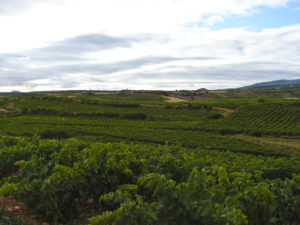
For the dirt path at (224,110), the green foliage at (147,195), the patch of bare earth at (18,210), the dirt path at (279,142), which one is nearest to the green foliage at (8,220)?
the patch of bare earth at (18,210)

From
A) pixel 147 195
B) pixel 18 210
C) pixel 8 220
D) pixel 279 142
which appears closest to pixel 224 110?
pixel 279 142

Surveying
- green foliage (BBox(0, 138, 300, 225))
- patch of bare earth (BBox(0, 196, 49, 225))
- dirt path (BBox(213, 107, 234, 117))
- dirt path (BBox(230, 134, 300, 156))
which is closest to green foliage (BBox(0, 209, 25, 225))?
patch of bare earth (BBox(0, 196, 49, 225))

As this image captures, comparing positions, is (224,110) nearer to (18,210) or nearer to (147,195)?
(147,195)

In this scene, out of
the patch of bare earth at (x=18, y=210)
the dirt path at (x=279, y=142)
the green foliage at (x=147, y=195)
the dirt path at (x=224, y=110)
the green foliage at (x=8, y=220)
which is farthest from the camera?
the dirt path at (x=224, y=110)

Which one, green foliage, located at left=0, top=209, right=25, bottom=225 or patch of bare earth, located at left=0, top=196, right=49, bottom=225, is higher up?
green foliage, located at left=0, top=209, right=25, bottom=225

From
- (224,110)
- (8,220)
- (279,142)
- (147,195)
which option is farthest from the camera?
(224,110)

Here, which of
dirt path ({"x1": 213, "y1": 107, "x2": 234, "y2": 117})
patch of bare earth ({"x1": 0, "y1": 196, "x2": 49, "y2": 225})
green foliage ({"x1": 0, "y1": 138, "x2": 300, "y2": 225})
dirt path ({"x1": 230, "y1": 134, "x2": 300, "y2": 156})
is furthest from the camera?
dirt path ({"x1": 213, "y1": 107, "x2": 234, "y2": 117})

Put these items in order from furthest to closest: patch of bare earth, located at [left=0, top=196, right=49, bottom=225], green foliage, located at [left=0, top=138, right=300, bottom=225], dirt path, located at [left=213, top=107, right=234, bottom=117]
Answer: dirt path, located at [left=213, top=107, right=234, bottom=117] → patch of bare earth, located at [left=0, top=196, right=49, bottom=225] → green foliage, located at [left=0, top=138, right=300, bottom=225]

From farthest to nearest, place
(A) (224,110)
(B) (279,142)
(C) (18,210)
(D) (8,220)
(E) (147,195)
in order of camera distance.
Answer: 1. (A) (224,110)
2. (B) (279,142)
3. (E) (147,195)
4. (C) (18,210)
5. (D) (8,220)

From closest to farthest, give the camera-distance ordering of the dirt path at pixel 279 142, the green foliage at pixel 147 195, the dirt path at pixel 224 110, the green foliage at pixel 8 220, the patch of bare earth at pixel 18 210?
the green foliage at pixel 147 195 → the green foliage at pixel 8 220 → the patch of bare earth at pixel 18 210 → the dirt path at pixel 279 142 → the dirt path at pixel 224 110

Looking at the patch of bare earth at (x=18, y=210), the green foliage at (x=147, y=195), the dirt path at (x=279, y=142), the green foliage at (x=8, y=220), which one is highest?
the green foliage at (x=147, y=195)

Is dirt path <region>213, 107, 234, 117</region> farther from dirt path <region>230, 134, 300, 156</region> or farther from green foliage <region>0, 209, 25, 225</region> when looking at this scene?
green foliage <region>0, 209, 25, 225</region>

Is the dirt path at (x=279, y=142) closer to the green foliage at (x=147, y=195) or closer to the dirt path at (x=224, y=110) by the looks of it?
the dirt path at (x=224, y=110)

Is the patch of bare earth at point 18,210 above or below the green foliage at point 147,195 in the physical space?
below
